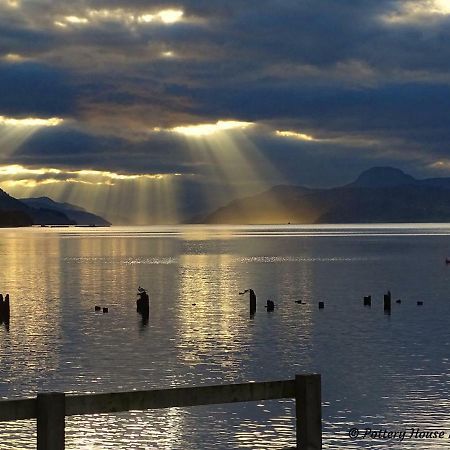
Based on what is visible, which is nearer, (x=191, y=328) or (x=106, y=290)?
(x=191, y=328)

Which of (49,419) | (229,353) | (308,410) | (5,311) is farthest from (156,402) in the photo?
(5,311)

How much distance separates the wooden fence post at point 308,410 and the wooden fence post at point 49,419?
11.5ft

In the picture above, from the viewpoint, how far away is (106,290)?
10331cm

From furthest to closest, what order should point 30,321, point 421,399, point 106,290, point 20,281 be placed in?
point 20,281
point 106,290
point 30,321
point 421,399

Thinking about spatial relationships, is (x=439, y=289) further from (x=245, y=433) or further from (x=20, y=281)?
(x=245, y=433)

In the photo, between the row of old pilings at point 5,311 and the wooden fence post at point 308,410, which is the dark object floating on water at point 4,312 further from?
the wooden fence post at point 308,410

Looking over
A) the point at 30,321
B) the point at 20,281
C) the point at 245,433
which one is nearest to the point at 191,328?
the point at 30,321

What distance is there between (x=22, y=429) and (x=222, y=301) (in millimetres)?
57602

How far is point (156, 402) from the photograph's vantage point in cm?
Result: 1266

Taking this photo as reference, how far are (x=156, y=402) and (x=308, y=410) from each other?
2.29 m

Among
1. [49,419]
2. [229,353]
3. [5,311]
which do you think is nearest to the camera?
[49,419]

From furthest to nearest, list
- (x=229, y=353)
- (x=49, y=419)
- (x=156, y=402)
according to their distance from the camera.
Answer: (x=229, y=353) < (x=156, y=402) < (x=49, y=419)

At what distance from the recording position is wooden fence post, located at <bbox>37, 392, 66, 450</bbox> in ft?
38.9

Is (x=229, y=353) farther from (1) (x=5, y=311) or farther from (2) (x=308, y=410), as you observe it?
(2) (x=308, y=410)
